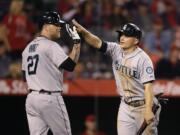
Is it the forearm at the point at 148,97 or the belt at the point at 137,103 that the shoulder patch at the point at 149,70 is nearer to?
the forearm at the point at 148,97

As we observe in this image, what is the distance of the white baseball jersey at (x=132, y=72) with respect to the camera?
7.06 meters

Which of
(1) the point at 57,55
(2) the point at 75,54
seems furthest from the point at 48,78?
(2) the point at 75,54

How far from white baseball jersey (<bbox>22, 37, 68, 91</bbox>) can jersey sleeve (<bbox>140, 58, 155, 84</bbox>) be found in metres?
0.89

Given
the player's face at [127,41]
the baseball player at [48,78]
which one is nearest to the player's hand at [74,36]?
the baseball player at [48,78]

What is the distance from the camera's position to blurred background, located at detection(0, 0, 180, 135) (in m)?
10.0

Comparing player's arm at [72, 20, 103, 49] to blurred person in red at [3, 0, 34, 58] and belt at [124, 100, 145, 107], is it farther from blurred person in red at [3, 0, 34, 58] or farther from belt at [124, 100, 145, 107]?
blurred person in red at [3, 0, 34, 58]

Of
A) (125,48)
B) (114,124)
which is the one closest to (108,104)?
(114,124)

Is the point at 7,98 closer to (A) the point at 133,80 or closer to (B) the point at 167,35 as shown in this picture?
(B) the point at 167,35

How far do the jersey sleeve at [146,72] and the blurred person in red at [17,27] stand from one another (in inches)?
150

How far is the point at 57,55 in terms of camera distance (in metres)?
6.75

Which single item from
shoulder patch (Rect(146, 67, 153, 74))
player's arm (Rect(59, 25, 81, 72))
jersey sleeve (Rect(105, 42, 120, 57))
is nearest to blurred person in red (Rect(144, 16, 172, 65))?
jersey sleeve (Rect(105, 42, 120, 57))

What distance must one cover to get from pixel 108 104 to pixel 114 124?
389mm

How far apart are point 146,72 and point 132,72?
0.20 metres

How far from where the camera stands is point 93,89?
32.9 feet
